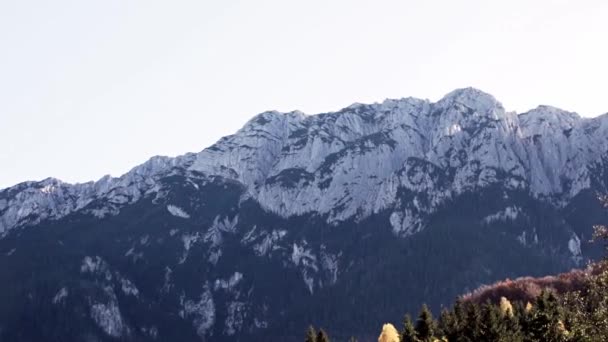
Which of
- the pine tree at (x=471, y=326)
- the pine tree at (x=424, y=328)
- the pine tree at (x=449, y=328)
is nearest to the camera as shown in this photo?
the pine tree at (x=424, y=328)

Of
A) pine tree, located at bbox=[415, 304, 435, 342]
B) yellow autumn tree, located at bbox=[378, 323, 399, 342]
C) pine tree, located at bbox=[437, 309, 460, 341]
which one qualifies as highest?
pine tree, located at bbox=[415, 304, 435, 342]

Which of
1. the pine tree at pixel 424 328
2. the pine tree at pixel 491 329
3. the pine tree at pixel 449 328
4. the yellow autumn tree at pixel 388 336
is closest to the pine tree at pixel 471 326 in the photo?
the pine tree at pixel 491 329

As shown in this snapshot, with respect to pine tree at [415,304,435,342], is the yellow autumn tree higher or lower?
lower

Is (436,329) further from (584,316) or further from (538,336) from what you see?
(584,316)

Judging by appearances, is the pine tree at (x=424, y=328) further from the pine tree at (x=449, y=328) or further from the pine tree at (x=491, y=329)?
the pine tree at (x=449, y=328)

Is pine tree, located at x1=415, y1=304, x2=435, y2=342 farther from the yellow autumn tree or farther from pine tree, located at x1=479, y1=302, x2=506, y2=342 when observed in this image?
the yellow autumn tree

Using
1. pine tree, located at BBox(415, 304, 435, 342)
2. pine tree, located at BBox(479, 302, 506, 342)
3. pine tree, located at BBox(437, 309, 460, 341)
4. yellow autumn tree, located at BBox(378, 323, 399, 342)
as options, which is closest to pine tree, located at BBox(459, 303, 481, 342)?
pine tree, located at BBox(479, 302, 506, 342)

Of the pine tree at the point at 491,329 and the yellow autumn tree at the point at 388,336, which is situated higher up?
the pine tree at the point at 491,329

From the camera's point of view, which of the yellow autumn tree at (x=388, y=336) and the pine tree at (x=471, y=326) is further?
the yellow autumn tree at (x=388, y=336)

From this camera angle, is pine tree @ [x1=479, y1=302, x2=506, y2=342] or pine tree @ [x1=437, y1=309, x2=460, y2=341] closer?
pine tree @ [x1=479, y1=302, x2=506, y2=342]

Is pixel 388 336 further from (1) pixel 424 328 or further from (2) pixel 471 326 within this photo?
(1) pixel 424 328

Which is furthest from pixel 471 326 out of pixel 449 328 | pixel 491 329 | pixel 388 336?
pixel 388 336

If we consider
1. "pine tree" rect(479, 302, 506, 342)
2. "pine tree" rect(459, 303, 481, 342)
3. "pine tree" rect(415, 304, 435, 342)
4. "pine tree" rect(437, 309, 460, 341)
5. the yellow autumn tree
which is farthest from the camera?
the yellow autumn tree

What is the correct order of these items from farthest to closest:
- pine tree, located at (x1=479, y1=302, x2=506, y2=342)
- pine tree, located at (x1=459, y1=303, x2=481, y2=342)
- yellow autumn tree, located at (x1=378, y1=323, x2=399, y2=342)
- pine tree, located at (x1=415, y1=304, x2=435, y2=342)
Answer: yellow autumn tree, located at (x1=378, y1=323, x2=399, y2=342), pine tree, located at (x1=459, y1=303, x2=481, y2=342), pine tree, located at (x1=415, y1=304, x2=435, y2=342), pine tree, located at (x1=479, y1=302, x2=506, y2=342)
